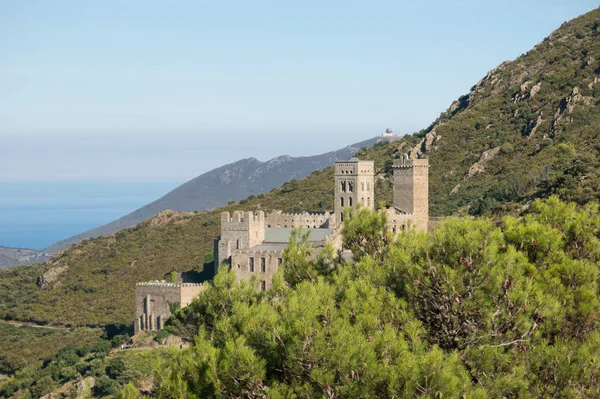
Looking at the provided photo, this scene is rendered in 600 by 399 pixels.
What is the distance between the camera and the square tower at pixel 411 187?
53.6 metres

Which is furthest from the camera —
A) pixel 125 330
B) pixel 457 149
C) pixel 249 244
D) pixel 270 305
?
pixel 457 149

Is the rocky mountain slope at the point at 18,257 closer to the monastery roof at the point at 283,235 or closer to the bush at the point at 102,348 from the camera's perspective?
the bush at the point at 102,348

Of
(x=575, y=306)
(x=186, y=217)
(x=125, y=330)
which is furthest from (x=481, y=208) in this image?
(x=575, y=306)

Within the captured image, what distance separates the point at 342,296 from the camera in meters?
20.7

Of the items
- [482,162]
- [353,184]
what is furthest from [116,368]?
[482,162]

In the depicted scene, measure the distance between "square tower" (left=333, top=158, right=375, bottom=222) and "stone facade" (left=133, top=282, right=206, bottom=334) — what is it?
440 inches

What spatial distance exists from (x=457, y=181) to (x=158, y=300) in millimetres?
35869

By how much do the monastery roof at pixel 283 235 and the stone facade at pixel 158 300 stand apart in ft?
15.6

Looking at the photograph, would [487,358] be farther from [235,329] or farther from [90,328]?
[90,328]

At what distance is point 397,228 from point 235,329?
101ft

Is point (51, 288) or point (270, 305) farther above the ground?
point (270, 305)

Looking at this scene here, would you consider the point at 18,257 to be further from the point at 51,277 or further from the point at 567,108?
the point at 567,108

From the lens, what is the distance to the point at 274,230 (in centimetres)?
5128

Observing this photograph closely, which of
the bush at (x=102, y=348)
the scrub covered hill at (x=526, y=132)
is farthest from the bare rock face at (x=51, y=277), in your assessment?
the scrub covered hill at (x=526, y=132)
